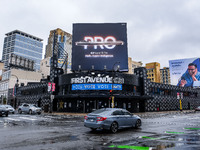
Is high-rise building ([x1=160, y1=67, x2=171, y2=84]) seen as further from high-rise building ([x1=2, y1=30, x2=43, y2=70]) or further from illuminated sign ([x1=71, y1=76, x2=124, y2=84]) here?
illuminated sign ([x1=71, y1=76, x2=124, y2=84])

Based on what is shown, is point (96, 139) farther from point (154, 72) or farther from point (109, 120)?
point (154, 72)

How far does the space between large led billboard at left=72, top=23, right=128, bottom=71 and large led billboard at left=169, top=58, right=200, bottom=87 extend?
53964 mm

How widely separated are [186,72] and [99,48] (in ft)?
196

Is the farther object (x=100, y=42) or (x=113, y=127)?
(x=100, y=42)

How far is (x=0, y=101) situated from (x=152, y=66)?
111m

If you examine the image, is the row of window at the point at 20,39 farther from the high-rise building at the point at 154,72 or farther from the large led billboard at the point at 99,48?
the large led billboard at the point at 99,48

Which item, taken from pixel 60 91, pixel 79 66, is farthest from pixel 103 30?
pixel 60 91

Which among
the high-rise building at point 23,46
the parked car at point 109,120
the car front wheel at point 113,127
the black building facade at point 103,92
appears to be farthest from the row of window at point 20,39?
the car front wheel at point 113,127

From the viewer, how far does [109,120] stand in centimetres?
1127

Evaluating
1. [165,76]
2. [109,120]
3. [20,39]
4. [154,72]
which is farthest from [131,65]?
[109,120]

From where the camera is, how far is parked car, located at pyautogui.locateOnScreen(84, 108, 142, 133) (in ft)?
36.2

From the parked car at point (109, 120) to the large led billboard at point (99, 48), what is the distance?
29.3 meters

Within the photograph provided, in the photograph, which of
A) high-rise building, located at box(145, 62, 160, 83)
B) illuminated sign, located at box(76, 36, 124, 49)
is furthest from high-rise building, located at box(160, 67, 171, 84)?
illuminated sign, located at box(76, 36, 124, 49)

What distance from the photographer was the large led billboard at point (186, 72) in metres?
81.9
